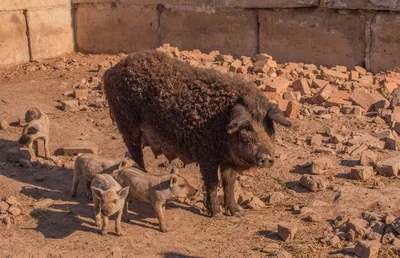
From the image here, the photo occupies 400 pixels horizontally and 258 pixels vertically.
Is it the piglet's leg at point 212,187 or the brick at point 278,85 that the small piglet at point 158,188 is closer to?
the piglet's leg at point 212,187

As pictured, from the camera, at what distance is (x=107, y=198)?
6.66 m

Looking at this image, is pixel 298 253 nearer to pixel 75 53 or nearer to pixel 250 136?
pixel 250 136

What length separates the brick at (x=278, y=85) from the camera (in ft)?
33.0

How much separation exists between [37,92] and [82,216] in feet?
15.7

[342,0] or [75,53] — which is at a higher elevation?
[342,0]

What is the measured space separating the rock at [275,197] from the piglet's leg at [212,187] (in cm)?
60

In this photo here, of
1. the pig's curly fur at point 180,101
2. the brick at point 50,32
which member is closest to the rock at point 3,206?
the pig's curly fur at point 180,101

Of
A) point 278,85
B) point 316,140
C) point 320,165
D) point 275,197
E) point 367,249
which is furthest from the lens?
point 278,85

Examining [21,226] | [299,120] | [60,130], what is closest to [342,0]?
[299,120]

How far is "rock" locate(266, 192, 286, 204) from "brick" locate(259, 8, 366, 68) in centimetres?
449

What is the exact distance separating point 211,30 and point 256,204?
227 inches

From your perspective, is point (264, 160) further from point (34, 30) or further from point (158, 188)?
point (34, 30)

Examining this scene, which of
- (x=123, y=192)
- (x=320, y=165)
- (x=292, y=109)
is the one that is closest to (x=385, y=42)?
(x=292, y=109)

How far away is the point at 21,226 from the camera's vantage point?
711 centimetres
